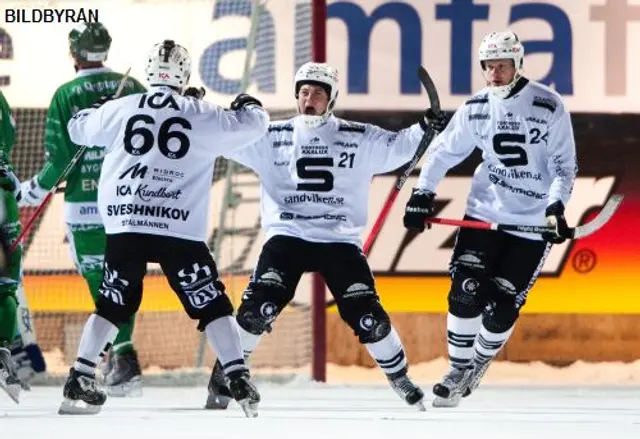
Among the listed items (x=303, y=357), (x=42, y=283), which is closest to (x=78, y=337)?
(x=42, y=283)

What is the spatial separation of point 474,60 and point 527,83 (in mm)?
1361

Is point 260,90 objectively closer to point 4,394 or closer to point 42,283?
point 42,283

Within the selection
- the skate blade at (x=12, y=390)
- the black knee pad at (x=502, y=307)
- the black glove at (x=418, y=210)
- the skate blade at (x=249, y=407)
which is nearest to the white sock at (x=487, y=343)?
the black knee pad at (x=502, y=307)

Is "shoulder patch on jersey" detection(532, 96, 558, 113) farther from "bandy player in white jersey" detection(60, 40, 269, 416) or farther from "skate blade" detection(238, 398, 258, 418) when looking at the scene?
"skate blade" detection(238, 398, 258, 418)

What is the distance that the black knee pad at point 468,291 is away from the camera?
6.92 metres

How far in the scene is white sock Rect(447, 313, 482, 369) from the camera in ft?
22.8

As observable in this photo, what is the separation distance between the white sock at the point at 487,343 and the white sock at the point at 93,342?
163 cm

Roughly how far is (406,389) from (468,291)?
1.55 feet

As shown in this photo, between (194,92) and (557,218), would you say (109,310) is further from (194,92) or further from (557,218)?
(557,218)

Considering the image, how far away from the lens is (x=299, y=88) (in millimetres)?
6852

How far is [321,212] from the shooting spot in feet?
22.0

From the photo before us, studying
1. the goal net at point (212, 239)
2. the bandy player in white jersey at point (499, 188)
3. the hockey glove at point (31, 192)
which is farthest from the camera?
the goal net at point (212, 239)

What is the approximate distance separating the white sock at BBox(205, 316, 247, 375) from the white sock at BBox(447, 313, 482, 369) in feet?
3.50

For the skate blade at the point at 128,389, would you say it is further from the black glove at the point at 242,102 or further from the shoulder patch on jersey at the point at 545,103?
the shoulder patch on jersey at the point at 545,103
